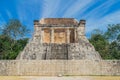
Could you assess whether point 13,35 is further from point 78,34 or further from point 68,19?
point 78,34

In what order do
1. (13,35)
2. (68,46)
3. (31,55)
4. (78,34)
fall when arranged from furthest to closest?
(13,35) → (78,34) → (68,46) → (31,55)

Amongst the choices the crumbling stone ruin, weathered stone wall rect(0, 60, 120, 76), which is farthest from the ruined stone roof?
weathered stone wall rect(0, 60, 120, 76)

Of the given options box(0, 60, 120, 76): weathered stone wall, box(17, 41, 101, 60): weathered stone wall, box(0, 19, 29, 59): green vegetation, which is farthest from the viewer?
box(0, 19, 29, 59): green vegetation

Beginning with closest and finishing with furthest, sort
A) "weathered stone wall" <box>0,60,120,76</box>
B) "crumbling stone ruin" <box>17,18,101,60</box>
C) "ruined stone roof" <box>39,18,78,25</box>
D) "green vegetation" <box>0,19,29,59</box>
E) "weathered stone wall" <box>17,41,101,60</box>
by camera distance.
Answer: "weathered stone wall" <box>0,60,120,76</box>
"weathered stone wall" <box>17,41,101,60</box>
"crumbling stone ruin" <box>17,18,101,60</box>
"ruined stone roof" <box>39,18,78,25</box>
"green vegetation" <box>0,19,29,59</box>

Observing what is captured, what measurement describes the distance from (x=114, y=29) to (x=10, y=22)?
17848mm

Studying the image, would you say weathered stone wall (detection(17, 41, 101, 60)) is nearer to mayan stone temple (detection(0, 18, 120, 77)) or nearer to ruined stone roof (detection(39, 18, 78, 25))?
mayan stone temple (detection(0, 18, 120, 77))

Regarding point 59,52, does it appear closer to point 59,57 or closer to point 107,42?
point 59,57

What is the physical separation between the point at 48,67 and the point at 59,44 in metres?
5.04

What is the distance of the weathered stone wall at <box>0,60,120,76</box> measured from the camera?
1456 cm

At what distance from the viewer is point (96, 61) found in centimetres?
1466

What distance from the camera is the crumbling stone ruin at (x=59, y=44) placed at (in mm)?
17484

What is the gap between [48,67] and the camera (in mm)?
14562

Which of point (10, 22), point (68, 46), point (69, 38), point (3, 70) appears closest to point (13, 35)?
point (10, 22)

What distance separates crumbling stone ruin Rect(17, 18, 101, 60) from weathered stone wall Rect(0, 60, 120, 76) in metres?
2.40
